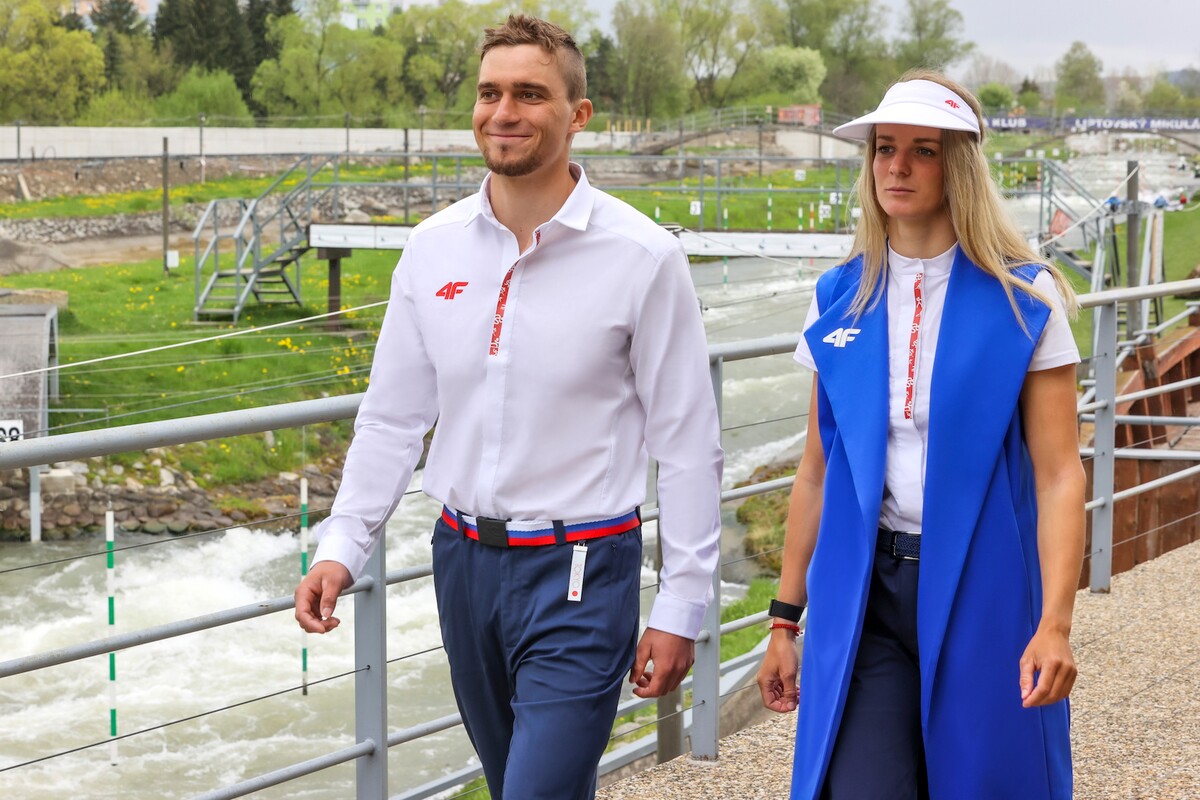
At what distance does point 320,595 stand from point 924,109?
114cm

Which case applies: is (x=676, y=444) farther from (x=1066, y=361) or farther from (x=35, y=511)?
(x=35, y=511)

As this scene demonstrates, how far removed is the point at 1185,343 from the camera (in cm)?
1864

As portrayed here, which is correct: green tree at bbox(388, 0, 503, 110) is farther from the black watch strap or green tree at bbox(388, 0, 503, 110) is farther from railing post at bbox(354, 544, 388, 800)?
the black watch strap

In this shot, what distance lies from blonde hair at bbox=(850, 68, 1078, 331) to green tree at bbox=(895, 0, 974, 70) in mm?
109910

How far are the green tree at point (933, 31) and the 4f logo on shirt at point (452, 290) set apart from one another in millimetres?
110060

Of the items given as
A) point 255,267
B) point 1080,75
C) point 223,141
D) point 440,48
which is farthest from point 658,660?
point 1080,75

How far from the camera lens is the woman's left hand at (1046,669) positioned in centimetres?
215

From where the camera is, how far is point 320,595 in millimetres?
2291

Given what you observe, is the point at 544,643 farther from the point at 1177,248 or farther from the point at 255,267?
the point at 1177,248

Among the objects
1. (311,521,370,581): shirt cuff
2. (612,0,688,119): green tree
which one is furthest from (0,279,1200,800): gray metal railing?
Result: (612,0,688,119): green tree

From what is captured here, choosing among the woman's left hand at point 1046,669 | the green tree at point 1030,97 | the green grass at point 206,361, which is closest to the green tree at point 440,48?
the green tree at point 1030,97

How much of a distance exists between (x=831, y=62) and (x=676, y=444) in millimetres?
105476

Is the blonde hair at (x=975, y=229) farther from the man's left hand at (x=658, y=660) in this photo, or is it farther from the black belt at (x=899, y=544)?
the man's left hand at (x=658, y=660)

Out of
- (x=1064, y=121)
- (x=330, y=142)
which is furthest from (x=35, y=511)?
(x=1064, y=121)
